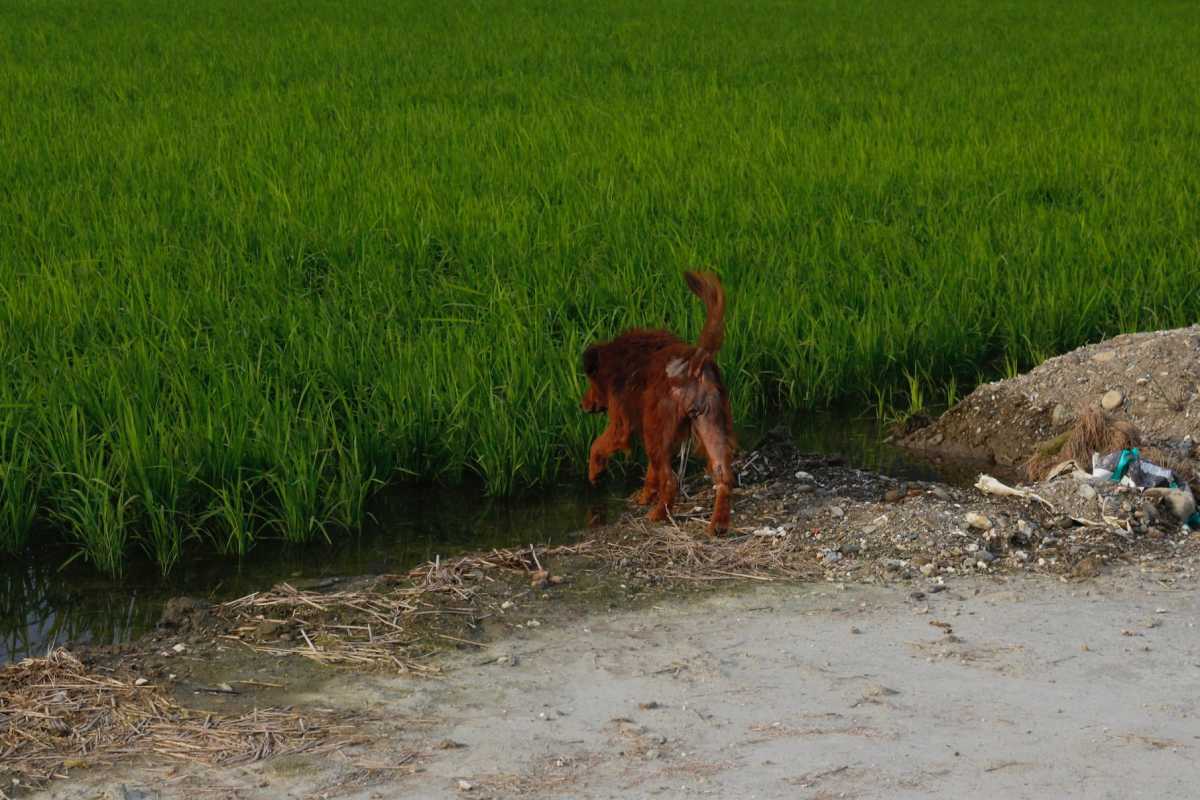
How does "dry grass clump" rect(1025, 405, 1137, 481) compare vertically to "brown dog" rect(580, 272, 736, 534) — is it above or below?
below

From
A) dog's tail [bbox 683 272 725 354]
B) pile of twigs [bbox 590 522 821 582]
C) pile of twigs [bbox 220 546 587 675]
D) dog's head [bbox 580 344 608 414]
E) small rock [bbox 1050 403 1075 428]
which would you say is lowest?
small rock [bbox 1050 403 1075 428]

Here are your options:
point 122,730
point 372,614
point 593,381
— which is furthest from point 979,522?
point 122,730

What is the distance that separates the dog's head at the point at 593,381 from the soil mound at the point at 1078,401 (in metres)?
1.46

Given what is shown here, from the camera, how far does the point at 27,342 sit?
534cm

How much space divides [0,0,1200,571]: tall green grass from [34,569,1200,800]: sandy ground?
50.4 inches

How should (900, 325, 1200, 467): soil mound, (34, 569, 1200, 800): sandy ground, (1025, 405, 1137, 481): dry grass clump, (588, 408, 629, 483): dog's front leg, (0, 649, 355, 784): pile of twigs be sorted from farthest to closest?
(900, 325, 1200, 467): soil mound
(1025, 405, 1137, 481): dry grass clump
(588, 408, 629, 483): dog's front leg
(0, 649, 355, 784): pile of twigs
(34, 569, 1200, 800): sandy ground

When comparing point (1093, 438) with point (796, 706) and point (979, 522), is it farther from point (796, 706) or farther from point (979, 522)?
point (796, 706)

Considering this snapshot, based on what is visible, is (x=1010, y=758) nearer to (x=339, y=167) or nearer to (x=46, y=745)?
(x=46, y=745)

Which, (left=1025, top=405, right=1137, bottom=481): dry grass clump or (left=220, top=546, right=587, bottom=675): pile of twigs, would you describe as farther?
(left=1025, top=405, right=1137, bottom=481): dry grass clump

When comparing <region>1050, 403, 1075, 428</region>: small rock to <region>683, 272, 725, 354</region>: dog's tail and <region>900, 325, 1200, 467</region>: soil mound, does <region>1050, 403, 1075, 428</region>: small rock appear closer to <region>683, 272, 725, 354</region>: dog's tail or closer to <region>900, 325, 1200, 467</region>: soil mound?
<region>900, 325, 1200, 467</region>: soil mound

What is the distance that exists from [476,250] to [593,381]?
275cm

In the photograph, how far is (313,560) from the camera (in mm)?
4094

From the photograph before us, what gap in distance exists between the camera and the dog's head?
3.88 m

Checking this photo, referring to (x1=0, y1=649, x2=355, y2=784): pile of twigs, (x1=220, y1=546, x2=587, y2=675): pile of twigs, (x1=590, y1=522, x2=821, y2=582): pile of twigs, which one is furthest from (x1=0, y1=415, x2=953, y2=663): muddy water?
(x1=0, y1=649, x2=355, y2=784): pile of twigs
